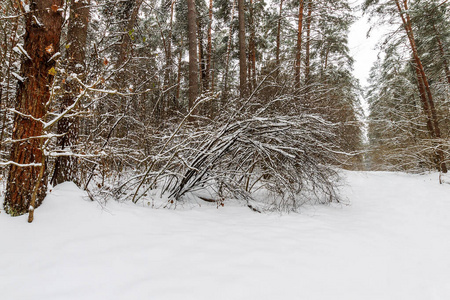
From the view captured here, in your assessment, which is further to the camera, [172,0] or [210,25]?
[210,25]

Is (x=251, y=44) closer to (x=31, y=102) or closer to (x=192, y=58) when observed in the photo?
(x=192, y=58)

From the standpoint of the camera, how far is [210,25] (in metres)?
12.6

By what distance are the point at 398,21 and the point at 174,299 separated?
12762 mm

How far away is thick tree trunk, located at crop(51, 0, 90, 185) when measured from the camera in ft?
10.9

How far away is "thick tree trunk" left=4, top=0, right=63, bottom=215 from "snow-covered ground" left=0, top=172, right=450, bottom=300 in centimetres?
23

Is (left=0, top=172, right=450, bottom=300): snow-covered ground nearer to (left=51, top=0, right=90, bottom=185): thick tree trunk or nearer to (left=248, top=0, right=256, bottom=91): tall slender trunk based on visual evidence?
(left=51, top=0, right=90, bottom=185): thick tree trunk

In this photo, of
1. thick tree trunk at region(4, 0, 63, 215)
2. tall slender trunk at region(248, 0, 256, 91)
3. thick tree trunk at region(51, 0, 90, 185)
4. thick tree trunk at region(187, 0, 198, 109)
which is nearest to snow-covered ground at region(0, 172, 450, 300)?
thick tree trunk at region(4, 0, 63, 215)

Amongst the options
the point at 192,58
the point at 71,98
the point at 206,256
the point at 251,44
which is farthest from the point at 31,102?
the point at 251,44

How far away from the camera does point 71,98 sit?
11.4ft

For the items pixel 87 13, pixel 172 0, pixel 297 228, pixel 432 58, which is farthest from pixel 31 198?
pixel 432 58

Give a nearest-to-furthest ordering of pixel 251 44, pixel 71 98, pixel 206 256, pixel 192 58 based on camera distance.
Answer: pixel 206 256, pixel 71 98, pixel 192 58, pixel 251 44

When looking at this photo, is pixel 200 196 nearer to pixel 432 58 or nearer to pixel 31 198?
pixel 31 198

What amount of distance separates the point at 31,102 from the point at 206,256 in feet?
7.78

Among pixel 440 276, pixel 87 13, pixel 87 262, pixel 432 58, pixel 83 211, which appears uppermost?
pixel 432 58
